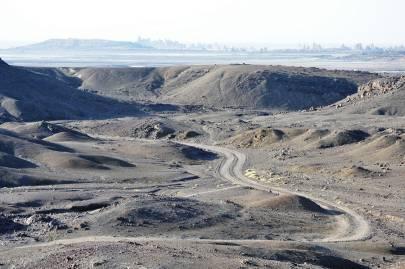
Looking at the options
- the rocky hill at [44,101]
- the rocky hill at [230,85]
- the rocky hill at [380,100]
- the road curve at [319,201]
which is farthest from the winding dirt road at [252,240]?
the rocky hill at [230,85]

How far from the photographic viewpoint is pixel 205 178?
6888 cm

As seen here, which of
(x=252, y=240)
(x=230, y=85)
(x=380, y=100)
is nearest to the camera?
(x=252, y=240)

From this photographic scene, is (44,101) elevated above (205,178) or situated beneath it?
elevated above

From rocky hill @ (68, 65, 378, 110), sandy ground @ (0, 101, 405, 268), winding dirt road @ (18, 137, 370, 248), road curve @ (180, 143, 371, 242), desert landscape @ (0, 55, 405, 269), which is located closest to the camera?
sandy ground @ (0, 101, 405, 268)

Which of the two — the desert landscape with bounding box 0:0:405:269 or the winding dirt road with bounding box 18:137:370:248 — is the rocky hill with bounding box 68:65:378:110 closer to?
the desert landscape with bounding box 0:0:405:269

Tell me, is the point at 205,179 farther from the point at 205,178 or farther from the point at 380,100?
the point at 380,100

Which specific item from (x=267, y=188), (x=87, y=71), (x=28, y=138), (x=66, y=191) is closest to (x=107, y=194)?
(x=66, y=191)

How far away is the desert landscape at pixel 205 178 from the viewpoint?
3697cm

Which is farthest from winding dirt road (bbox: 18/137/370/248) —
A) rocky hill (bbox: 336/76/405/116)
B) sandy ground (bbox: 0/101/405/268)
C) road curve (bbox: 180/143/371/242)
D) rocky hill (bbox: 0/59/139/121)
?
rocky hill (bbox: 0/59/139/121)

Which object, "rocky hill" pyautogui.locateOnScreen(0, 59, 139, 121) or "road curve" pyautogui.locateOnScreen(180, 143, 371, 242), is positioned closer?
"road curve" pyautogui.locateOnScreen(180, 143, 371, 242)

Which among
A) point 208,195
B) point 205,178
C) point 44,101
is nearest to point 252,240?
point 208,195

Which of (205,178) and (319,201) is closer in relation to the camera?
(319,201)

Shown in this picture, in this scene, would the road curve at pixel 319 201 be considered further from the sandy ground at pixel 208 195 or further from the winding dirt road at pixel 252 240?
the sandy ground at pixel 208 195

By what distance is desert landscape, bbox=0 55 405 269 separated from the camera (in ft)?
121
